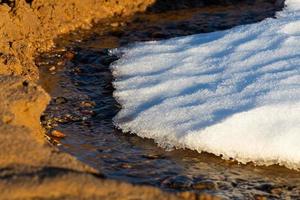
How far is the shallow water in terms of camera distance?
3482mm

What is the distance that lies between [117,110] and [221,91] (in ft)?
2.33

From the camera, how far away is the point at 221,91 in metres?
4.27

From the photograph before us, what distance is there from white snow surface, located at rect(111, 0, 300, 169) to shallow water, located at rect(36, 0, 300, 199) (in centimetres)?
8

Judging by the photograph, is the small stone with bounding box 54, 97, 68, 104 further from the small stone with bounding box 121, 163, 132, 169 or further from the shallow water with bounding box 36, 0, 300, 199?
the small stone with bounding box 121, 163, 132, 169

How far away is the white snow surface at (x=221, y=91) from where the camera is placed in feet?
12.3

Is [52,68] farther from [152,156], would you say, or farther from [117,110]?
[152,156]

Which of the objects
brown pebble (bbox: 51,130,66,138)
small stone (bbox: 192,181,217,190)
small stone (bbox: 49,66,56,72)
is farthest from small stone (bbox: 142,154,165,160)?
small stone (bbox: 49,66,56,72)

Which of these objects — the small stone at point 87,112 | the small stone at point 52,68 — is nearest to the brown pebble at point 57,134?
the small stone at point 87,112

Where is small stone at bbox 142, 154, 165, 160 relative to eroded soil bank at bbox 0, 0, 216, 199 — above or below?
below

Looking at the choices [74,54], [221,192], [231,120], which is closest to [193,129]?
[231,120]

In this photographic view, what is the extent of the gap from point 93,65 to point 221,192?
2.20 metres

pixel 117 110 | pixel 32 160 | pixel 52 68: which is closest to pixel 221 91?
pixel 117 110

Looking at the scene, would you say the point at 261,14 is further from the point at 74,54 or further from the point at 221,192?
the point at 221,192

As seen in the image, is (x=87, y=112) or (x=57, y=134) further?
(x=87, y=112)
